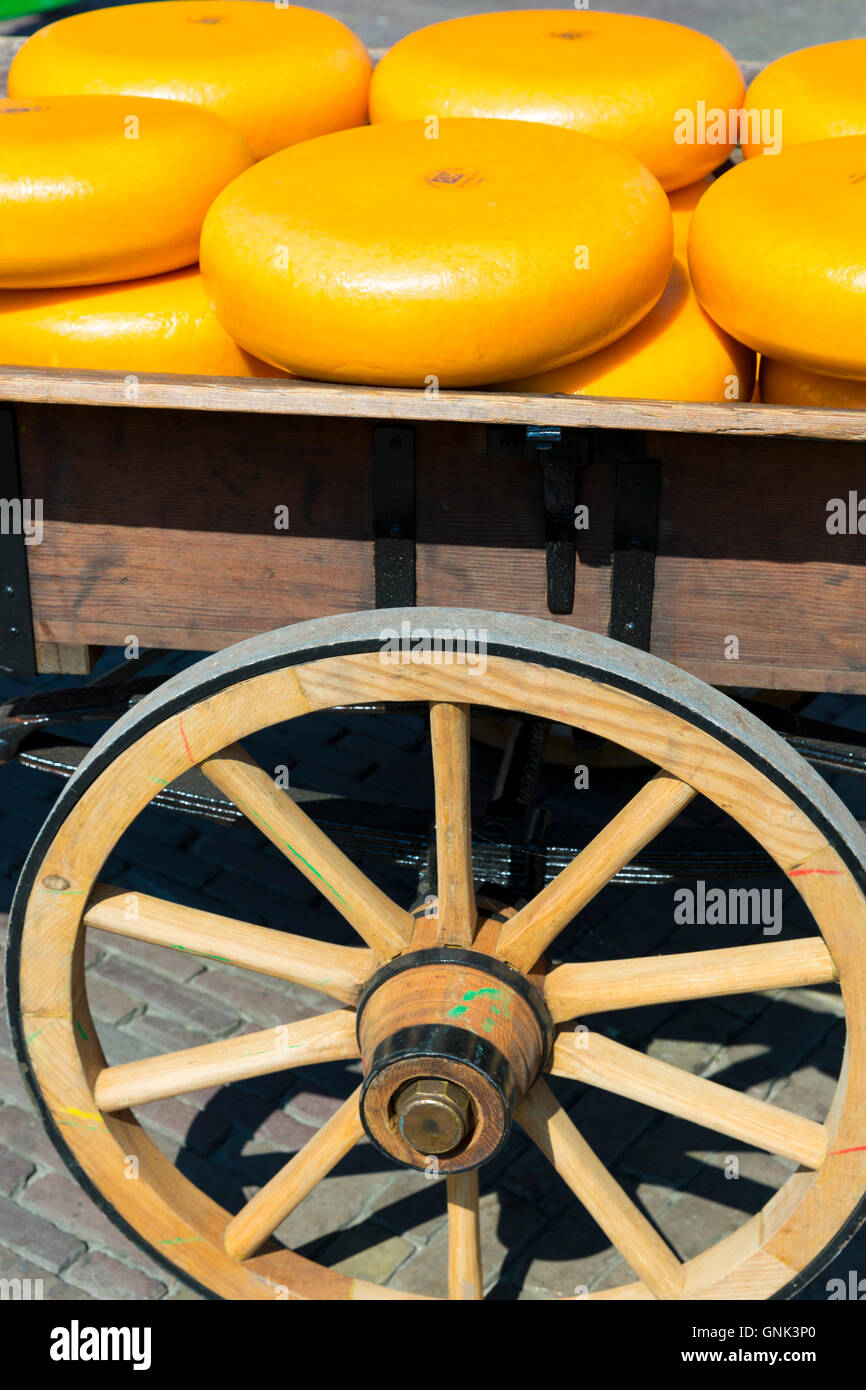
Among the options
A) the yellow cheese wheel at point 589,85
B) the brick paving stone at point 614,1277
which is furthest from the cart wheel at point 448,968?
the yellow cheese wheel at point 589,85

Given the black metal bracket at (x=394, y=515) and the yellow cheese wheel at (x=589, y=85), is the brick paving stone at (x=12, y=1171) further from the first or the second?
the yellow cheese wheel at (x=589, y=85)

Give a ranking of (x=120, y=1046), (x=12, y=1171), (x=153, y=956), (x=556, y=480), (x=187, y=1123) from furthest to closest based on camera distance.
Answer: (x=153, y=956) → (x=120, y=1046) → (x=187, y=1123) → (x=12, y=1171) → (x=556, y=480)

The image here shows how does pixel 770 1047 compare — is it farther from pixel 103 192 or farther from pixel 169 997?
pixel 103 192

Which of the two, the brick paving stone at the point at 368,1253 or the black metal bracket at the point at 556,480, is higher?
the black metal bracket at the point at 556,480

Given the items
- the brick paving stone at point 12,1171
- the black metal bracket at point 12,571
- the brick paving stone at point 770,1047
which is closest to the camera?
the black metal bracket at point 12,571

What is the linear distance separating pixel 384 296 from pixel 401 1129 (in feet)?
3.40

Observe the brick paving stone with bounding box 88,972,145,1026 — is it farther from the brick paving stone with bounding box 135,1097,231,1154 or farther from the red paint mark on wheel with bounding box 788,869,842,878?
the red paint mark on wheel with bounding box 788,869,842,878

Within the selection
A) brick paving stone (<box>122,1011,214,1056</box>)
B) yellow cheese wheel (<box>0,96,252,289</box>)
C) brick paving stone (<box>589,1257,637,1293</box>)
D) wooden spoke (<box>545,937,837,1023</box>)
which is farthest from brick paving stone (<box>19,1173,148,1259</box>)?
yellow cheese wheel (<box>0,96,252,289</box>)

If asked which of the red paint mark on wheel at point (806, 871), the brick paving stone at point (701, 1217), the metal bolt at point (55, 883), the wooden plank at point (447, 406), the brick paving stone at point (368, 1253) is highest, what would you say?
the wooden plank at point (447, 406)

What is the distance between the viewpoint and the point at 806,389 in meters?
1.86

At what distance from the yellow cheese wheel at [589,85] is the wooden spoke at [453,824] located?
1.07m

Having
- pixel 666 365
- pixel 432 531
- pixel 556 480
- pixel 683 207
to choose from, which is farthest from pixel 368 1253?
pixel 683 207

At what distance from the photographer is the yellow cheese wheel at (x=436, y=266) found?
171cm

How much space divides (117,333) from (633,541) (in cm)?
75
